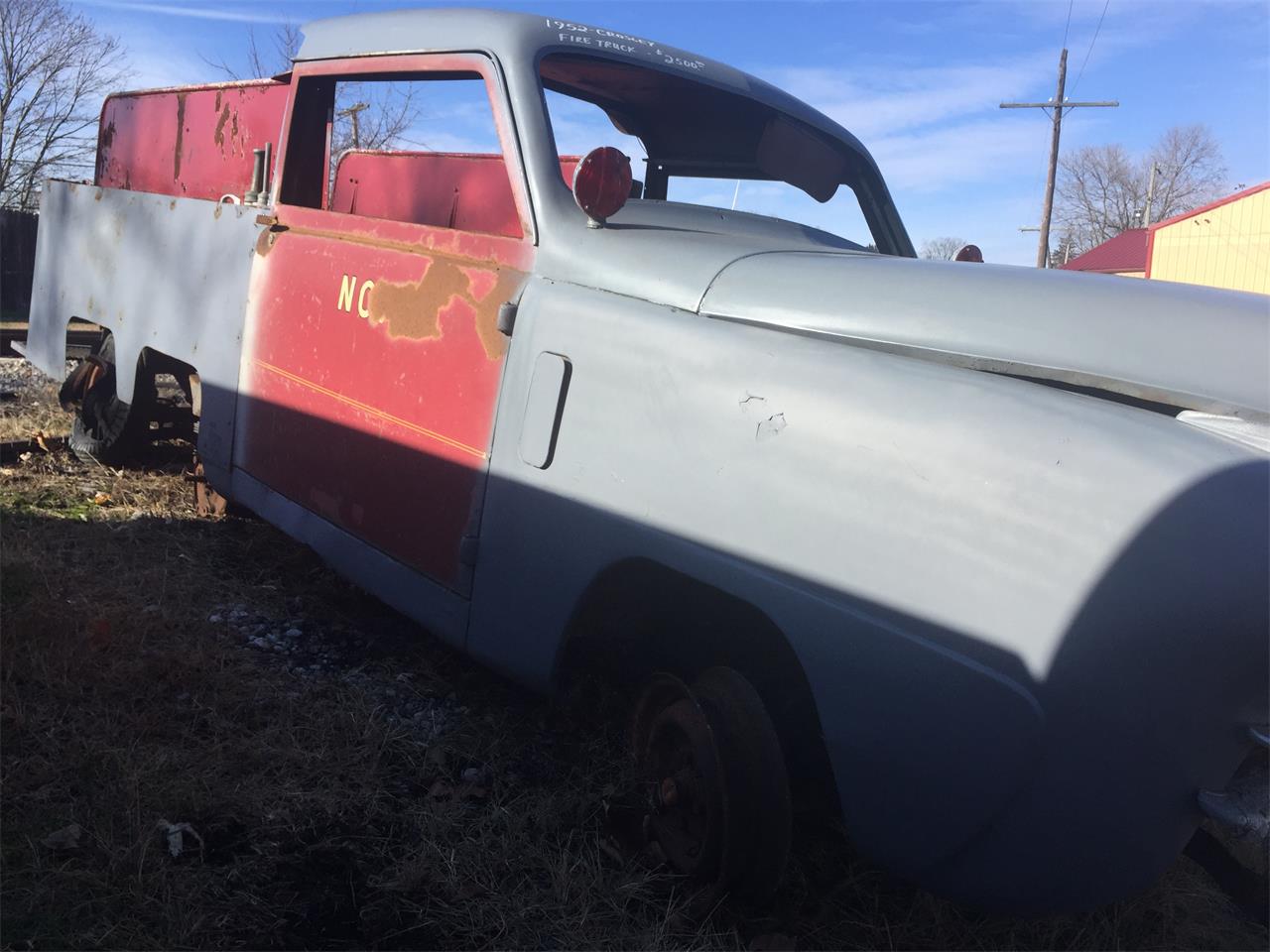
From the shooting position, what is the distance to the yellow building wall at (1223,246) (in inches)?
914

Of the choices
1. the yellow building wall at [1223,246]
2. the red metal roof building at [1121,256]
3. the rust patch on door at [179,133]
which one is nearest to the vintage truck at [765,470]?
the rust patch on door at [179,133]

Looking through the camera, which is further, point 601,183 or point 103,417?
point 103,417

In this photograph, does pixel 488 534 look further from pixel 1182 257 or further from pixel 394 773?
pixel 1182 257

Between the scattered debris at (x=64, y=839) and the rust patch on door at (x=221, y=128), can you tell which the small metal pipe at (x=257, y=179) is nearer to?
the rust patch on door at (x=221, y=128)

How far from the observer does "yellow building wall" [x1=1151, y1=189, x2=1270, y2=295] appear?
23.2m

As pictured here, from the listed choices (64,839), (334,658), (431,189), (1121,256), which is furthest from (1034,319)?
(1121,256)

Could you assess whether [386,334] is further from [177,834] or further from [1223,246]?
[1223,246]

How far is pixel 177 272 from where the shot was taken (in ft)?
13.4

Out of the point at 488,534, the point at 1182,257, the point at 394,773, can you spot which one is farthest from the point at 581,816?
the point at 1182,257

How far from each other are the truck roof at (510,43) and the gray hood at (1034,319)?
3.49 feet

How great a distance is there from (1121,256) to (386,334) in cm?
3390

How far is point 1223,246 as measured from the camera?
24219 mm

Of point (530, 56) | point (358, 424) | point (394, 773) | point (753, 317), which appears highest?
point (530, 56)

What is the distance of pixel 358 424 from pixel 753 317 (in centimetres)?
135
